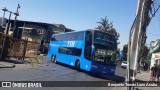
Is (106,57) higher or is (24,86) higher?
(106,57)

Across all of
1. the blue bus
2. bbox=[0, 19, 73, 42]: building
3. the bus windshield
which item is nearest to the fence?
the blue bus

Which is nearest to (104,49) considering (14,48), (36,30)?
(14,48)

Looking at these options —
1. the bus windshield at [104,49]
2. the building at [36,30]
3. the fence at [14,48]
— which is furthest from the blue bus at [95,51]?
the building at [36,30]

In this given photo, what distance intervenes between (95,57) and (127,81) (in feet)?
38.9

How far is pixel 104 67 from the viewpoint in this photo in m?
23.9

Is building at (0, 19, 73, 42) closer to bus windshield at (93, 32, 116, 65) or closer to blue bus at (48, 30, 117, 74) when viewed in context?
blue bus at (48, 30, 117, 74)

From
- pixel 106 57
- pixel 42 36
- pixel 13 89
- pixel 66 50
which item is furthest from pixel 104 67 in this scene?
pixel 42 36

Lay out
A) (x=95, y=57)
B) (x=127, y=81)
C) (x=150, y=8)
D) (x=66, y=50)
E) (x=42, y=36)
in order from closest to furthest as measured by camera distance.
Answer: (x=127, y=81), (x=150, y=8), (x=95, y=57), (x=66, y=50), (x=42, y=36)

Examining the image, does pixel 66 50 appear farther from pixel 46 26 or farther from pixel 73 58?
pixel 46 26

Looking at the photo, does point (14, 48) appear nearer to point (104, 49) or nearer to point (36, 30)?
point (104, 49)

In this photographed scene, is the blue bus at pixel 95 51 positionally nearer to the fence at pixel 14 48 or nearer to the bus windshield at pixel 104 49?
the bus windshield at pixel 104 49

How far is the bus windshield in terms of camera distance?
23609mm

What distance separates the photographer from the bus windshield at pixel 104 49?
2361 centimetres

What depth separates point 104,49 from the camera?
23.7 metres
